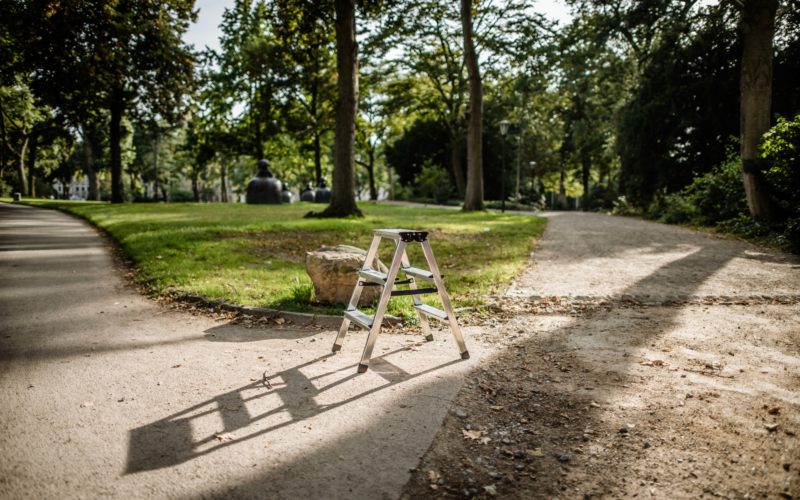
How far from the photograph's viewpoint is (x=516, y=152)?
45.7 meters

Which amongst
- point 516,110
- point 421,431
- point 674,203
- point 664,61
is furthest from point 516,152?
point 421,431

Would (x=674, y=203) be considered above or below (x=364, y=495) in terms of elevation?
above

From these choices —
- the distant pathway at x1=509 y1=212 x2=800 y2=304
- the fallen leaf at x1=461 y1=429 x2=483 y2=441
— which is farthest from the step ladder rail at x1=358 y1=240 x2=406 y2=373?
the distant pathway at x1=509 y1=212 x2=800 y2=304

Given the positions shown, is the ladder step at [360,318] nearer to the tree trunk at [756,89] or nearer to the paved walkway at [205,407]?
the paved walkway at [205,407]

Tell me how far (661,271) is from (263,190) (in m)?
25.5

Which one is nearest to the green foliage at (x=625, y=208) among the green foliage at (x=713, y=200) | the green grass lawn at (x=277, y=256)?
the green foliage at (x=713, y=200)

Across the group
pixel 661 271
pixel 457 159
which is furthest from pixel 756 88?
pixel 457 159

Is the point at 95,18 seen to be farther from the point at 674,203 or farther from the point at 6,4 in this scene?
the point at 674,203

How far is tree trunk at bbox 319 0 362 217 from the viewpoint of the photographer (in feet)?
52.8

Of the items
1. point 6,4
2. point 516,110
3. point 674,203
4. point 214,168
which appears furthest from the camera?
point 214,168

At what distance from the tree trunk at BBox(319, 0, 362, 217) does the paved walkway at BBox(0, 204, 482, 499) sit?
436 inches

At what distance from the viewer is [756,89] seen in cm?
1277

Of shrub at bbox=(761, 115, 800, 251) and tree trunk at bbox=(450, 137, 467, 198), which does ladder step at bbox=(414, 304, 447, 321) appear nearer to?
shrub at bbox=(761, 115, 800, 251)

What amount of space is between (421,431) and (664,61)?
23218 millimetres
